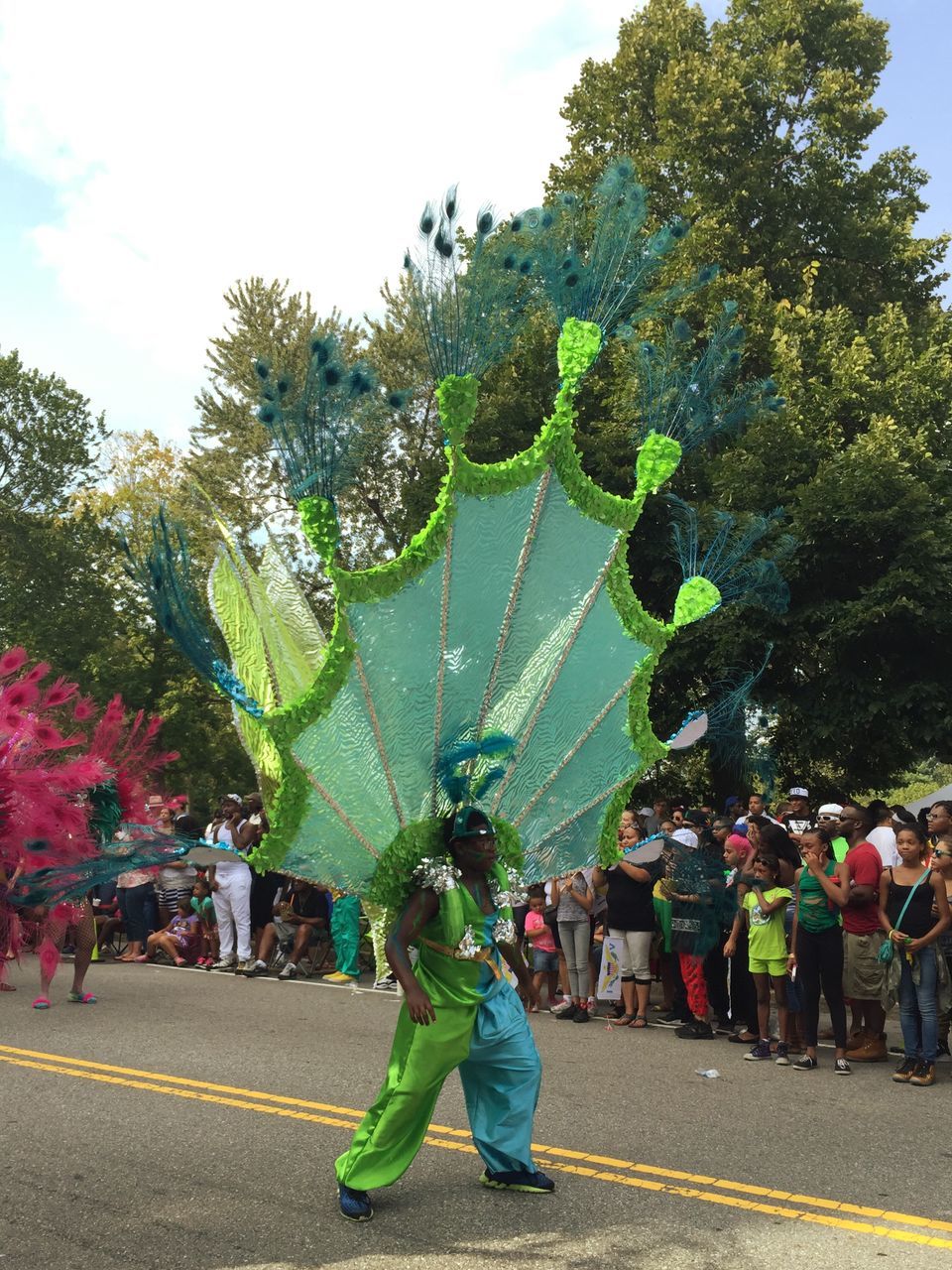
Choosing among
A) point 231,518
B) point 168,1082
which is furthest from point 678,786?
point 168,1082

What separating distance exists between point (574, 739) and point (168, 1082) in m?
3.91

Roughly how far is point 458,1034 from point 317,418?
2.68 metres

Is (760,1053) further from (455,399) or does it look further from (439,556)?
(455,399)

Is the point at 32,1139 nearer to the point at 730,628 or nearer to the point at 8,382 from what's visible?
the point at 730,628

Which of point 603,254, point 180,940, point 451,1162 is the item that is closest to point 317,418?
point 603,254

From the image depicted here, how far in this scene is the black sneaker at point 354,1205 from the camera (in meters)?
5.47

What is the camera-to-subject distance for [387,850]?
584cm

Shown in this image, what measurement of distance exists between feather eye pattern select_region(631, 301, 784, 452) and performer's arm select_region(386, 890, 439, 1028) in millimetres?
2546

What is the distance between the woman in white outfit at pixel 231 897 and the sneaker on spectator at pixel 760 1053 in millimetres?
6116

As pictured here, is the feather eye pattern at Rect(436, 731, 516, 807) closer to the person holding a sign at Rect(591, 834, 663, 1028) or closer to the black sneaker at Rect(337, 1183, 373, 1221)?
the black sneaker at Rect(337, 1183, 373, 1221)

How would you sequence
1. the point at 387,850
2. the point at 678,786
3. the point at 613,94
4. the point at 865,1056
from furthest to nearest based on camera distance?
the point at 613,94, the point at 678,786, the point at 865,1056, the point at 387,850

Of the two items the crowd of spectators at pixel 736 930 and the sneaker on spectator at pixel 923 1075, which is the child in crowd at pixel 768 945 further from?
the sneaker on spectator at pixel 923 1075

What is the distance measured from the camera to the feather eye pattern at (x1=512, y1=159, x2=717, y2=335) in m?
6.04

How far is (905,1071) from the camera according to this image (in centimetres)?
867
